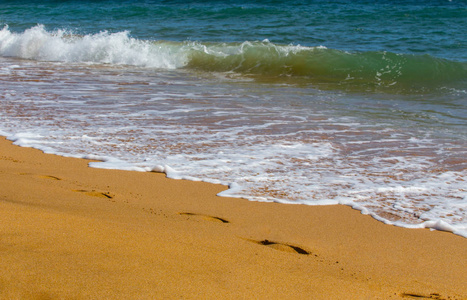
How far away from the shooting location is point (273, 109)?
245 inches

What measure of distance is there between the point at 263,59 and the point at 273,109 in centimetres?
559

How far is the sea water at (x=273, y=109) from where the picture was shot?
11.4ft

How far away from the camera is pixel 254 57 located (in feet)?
38.5

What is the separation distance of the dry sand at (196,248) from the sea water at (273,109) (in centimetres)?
30

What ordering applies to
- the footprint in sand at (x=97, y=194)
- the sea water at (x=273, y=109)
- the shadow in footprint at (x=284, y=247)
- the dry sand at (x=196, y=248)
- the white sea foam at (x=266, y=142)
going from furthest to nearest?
the sea water at (x=273, y=109), the white sea foam at (x=266, y=142), the footprint in sand at (x=97, y=194), the shadow in footprint at (x=284, y=247), the dry sand at (x=196, y=248)

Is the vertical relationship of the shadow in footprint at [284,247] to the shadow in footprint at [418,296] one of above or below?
below

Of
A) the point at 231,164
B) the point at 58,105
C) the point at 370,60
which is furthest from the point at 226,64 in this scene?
the point at 231,164

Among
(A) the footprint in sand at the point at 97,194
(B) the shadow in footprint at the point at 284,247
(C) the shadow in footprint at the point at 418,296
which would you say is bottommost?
(A) the footprint in sand at the point at 97,194

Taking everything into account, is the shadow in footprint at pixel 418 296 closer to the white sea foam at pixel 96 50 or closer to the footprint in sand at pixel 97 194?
the footprint in sand at pixel 97 194

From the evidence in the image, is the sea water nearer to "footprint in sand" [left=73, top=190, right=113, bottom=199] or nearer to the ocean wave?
the ocean wave

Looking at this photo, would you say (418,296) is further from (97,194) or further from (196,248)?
(97,194)

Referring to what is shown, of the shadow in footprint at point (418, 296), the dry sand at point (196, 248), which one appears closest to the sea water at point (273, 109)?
the dry sand at point (196, 248)

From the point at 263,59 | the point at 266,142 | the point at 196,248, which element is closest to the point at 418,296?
the point at 196,248

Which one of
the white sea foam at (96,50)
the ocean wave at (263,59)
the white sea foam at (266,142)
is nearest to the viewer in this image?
the white sea foam at (266,142)
